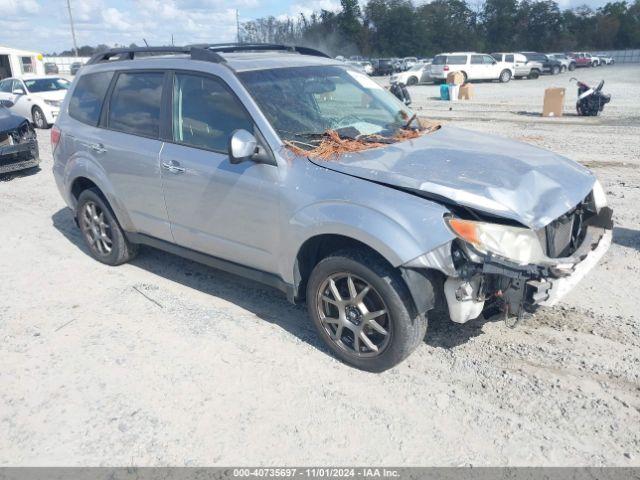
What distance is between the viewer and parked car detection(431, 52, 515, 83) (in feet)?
108

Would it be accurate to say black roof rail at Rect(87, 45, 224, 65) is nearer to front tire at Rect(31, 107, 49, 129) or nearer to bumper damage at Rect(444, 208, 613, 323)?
bumper damage at Rect(444, 208, 613, 323)

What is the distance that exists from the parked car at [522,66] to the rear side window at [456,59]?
4734mm

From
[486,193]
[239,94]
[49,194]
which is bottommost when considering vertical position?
[49,194]

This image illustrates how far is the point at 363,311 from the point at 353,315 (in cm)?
12

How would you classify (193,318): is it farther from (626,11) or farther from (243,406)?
(626,11)

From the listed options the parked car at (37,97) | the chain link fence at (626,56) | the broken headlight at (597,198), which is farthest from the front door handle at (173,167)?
the chain link fence at (626,56)

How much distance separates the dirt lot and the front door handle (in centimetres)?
105

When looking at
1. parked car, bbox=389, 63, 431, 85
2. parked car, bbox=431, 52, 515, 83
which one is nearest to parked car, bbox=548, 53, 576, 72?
parked car, bbox=431, 52, 515, 83

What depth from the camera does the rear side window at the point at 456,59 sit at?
33.2m

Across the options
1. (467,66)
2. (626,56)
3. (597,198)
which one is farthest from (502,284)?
(626,56)

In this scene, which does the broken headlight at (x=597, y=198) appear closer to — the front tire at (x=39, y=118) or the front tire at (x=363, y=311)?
the front tire at (x=363, y=311)

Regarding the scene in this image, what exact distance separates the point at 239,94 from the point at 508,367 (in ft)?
8.63

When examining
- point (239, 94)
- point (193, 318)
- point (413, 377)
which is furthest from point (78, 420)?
point (239, 94)

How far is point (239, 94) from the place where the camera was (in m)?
3.93
